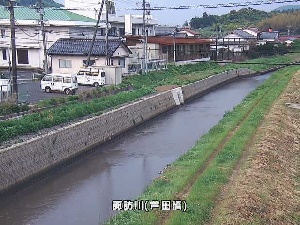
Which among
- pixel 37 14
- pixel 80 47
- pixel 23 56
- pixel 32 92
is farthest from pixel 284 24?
pixel 32 92

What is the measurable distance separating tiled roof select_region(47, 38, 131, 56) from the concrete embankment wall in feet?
29.5

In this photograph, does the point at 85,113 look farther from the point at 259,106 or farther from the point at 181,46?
the point at 181,46

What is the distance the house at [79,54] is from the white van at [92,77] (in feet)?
13.5

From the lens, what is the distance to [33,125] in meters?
20.6

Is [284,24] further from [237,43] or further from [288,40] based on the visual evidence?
[237,43]

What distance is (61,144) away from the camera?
2017 centimetres

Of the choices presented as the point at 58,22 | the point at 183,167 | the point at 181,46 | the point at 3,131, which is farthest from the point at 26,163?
the point at 181,46

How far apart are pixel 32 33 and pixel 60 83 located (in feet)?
58.7

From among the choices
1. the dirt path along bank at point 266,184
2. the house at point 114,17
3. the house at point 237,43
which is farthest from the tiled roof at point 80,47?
the house at point 237,43

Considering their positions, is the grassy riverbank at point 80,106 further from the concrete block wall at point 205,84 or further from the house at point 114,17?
the house at point 114,17

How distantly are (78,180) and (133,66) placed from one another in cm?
2823

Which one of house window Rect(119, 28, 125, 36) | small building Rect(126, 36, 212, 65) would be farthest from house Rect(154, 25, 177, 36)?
small building Rect(126, 36, 212, 65)

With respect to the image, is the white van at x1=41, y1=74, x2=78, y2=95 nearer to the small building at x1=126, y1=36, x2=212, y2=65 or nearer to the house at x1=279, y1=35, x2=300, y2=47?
the small building at x1=126, y1=36, x2=212, y2=65

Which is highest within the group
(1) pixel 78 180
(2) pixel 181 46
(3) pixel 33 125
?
(2) pixel 181 46
